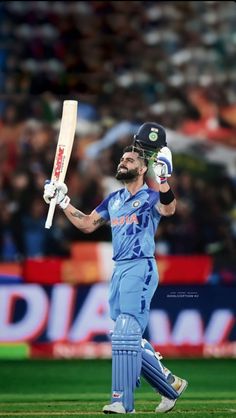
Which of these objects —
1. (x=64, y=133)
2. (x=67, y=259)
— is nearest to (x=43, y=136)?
(x=67, y=259)

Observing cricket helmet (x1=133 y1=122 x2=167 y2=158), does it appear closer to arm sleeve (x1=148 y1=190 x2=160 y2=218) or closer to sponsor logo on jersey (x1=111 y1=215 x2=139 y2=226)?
arm sleeve (x1=148 y1=190 x2=160 y2=218)

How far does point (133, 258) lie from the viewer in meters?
6.98

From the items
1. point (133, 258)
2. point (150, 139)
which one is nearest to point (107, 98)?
point (150, 139)

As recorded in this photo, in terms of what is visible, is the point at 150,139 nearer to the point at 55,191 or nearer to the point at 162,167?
the point at 162,167

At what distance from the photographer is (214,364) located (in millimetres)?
11977

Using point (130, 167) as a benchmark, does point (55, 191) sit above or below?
below

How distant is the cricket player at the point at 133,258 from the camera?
687 cm

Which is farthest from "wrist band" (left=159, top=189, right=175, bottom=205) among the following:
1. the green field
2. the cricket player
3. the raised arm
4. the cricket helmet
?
the green field

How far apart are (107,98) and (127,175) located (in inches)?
320

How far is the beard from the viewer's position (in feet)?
23.2

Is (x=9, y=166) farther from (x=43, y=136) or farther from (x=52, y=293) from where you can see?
(x=52, y=293)

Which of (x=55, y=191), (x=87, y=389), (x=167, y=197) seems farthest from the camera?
(x=87, y=389)

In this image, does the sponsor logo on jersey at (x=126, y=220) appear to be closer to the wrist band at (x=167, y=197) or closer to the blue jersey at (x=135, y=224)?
the blue jersey at (x=135, y=224)

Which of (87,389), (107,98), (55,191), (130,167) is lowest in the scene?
(87,389)
